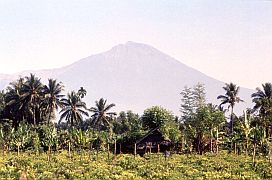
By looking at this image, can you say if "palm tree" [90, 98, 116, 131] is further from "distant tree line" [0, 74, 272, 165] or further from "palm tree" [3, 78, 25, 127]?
"palm tree" [3, 78, 25, 127]

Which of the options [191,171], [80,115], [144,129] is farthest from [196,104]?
[191,171]

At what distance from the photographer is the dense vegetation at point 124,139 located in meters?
29.6

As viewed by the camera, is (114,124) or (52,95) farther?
(114,124)

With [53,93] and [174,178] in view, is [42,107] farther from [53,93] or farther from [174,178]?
[174,178]

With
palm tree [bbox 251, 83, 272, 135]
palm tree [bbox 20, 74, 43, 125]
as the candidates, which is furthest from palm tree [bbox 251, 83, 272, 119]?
palm tree [bbox 20, 74, 43, 125]

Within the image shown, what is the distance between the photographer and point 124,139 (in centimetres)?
5888

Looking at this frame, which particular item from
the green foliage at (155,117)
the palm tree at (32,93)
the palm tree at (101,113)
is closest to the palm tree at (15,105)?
the palm tree at (32,93)

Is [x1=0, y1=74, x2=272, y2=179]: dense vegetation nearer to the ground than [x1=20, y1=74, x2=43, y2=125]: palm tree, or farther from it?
nearer to the ground

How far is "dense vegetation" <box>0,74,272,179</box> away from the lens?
2956 cm

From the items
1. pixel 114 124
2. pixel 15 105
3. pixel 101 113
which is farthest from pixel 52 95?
pixel 114 124

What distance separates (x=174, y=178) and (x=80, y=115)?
158 ft

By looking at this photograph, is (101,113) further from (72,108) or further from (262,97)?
(262,97)

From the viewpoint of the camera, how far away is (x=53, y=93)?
7000 cm

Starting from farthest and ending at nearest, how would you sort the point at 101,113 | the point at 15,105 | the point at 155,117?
the point at 101,113 < the point at 15,105 < the point at 155,117
